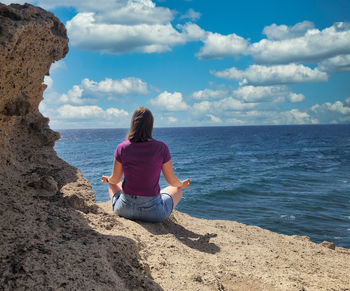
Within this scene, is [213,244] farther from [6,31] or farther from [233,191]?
[233,191]

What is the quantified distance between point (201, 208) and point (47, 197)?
8.70 m

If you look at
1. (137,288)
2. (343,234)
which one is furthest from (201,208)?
(137,288)

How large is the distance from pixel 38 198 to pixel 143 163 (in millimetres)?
1414

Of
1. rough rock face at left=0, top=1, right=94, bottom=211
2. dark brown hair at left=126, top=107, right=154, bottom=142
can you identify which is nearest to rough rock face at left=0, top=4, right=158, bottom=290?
rough rock face at left=0, top=1, right=94, bottom=211

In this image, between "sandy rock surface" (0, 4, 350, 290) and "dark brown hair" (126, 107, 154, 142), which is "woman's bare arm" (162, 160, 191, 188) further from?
"sandy rock surface" (0, 4, 350, 290)

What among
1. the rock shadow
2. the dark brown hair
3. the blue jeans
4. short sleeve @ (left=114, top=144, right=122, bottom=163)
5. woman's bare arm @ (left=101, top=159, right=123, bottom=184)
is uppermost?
the dark brown hair

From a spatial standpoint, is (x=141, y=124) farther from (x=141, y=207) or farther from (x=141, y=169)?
(x=141, y=207)

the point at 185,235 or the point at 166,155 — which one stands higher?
the point at 166,155

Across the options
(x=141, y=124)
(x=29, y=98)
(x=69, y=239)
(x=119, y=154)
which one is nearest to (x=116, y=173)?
(x=119, y=154)

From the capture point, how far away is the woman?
433cm

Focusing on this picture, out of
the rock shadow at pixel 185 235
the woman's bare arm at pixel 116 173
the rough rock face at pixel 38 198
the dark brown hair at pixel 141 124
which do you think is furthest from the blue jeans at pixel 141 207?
the dark brown hair at pixel 141 124

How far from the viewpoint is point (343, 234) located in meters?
9.15

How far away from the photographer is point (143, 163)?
434cm

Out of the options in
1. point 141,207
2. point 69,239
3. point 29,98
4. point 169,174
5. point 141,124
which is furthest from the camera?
point 169,174
